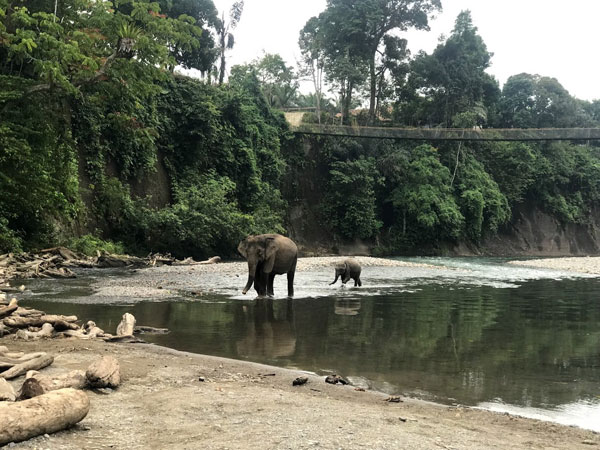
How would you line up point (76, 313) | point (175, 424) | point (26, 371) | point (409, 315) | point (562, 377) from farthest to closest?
point (409, 315) → point (76, 313) → point (562, 377) → point (26, 371) → point (175, 424)

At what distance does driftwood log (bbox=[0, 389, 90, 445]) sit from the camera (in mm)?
3314

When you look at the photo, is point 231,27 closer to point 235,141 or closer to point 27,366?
point 235,141

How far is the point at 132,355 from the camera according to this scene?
21.1ft

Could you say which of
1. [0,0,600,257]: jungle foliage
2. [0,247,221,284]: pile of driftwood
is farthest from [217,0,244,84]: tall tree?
[0,247,221,284]: pile of driftwood

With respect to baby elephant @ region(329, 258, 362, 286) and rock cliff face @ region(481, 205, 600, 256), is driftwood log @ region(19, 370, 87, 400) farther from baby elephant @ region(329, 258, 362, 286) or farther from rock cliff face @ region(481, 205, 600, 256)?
rock cliff face @ region(481, 205, 600, 256)

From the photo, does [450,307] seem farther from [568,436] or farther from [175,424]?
[175,424]

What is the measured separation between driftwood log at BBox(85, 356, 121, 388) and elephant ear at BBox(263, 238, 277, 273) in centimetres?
799

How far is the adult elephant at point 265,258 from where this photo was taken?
1308cm

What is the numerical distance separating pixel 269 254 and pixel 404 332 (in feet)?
Answer: 16.4

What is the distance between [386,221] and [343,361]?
128ft

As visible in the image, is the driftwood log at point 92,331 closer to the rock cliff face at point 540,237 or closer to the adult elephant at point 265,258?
the adult elephant at point 265,258

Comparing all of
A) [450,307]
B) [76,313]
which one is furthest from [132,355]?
[450,307]

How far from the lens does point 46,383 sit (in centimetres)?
427

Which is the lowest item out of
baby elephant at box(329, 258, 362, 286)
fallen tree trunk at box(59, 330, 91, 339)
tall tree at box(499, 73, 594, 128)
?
fallen tree trunk at box(59, 330, 91, 339)
